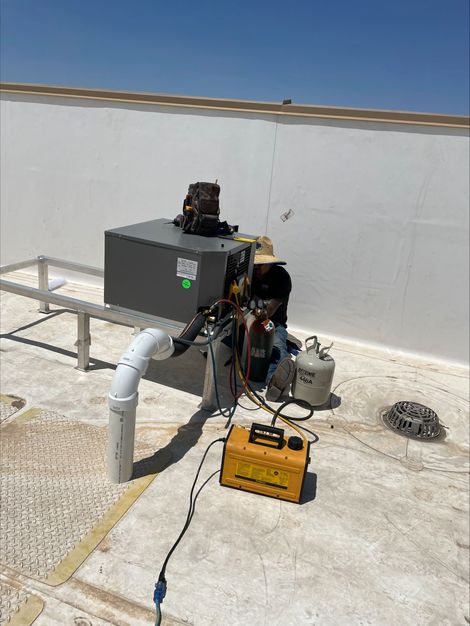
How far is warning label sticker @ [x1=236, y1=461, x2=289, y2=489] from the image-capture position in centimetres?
276

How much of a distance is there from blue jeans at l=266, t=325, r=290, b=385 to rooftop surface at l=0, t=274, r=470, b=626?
0.47 meters

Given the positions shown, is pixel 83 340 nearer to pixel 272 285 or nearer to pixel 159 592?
pixel 272 285

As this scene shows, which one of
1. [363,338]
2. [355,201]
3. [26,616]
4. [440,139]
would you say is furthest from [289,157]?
[26,616]

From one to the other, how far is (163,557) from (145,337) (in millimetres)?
1159

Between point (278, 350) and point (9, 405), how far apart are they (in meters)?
2.30

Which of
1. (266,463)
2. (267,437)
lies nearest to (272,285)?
(267,437)

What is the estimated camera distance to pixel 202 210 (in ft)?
12.6

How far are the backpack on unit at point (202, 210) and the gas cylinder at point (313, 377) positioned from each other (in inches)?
52.2

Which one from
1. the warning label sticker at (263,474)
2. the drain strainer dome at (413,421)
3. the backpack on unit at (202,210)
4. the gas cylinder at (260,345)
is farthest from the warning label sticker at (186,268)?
the drain strainer dome at (413,421)

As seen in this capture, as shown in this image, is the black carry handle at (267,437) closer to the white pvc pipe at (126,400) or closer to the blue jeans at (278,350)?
the white pvc pipe at (126,400)

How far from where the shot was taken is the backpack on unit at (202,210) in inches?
149

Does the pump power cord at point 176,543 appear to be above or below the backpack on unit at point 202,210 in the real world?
below

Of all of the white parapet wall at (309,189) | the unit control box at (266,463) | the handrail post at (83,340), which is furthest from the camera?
the white parapet wall at (309,189)

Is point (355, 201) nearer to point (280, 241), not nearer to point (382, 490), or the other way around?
point (280, 241)
